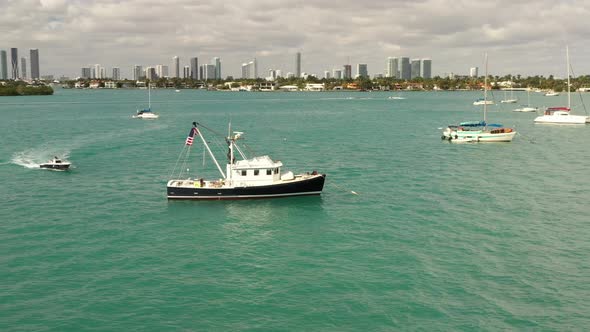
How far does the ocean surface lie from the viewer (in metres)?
34.8

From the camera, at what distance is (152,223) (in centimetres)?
5453

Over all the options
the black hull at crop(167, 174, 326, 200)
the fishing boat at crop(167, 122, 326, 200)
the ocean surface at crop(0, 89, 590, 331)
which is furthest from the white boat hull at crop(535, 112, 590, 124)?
the black hull at crop(167, 174, 326, 200)

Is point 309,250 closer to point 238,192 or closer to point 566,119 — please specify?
point 238,192

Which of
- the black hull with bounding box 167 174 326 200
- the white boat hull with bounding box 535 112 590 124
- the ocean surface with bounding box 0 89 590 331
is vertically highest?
the white boat hull with bounding box 535 112 590 124

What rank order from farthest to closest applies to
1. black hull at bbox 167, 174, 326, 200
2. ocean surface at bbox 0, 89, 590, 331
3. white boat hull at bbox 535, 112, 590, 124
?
white boat hull at bbox 535, 112, 590, 124 < black hull at bbox 167, 174, 326, 200 < ocean surface at bbox 0, 89, 590, 331

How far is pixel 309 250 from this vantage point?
46.5 metres

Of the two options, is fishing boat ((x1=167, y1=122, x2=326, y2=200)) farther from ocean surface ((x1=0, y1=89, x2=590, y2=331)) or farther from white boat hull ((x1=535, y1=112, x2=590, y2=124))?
white boat hull ((x1=535, y1=112, x2=590, y2=124))

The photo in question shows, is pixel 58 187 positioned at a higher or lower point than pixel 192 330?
higher

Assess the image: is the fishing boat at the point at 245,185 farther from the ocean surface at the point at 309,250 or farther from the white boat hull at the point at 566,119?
the white boat hull at the point at 566,119

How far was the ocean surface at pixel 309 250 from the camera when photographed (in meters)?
34.8

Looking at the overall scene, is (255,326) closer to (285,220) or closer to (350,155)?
(285,220)

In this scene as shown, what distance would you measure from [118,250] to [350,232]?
820 inches

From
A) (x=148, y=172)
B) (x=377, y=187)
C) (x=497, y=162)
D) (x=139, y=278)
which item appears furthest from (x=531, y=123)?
(x=139, y=278)

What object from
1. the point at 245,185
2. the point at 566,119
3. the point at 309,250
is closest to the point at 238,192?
the point at 245,185
